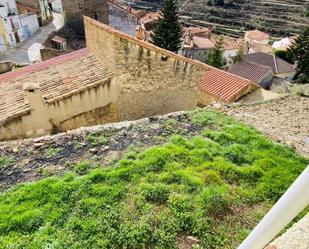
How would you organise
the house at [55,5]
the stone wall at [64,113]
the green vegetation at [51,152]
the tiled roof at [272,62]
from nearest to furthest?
the green vegetation at [51,152] < the stone wall at [64,113] < the house at [55,5] < the tiled roof at [272,62]

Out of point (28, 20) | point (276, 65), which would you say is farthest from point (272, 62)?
point (28, 20)

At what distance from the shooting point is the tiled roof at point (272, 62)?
3678 cm

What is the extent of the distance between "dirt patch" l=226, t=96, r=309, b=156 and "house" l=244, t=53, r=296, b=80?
93.3 feet

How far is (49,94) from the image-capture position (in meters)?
8.30

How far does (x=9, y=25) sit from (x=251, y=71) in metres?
23.1

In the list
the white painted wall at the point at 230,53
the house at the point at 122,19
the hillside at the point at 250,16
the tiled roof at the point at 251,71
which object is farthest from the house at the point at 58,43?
the hillside at the point at 250,16

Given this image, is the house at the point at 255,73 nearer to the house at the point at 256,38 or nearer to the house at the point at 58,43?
the house at the point at 58,43

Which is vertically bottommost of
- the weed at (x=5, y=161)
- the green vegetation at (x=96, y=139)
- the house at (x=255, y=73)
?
the house at (x=255, y=73)

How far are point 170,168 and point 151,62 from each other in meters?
4.03

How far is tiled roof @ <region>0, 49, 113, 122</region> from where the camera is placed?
815cm

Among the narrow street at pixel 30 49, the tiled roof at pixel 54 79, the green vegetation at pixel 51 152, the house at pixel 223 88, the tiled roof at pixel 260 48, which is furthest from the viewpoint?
the tiled roof at pixel 260 48

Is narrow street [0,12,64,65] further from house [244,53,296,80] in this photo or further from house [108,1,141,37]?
house [244,53,296,80]

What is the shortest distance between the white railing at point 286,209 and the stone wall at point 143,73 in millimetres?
6672

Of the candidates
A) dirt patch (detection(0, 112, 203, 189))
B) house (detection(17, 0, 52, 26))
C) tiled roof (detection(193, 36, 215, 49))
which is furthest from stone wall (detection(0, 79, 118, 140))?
tiled roof (detection(193, 36, 215, 49))
